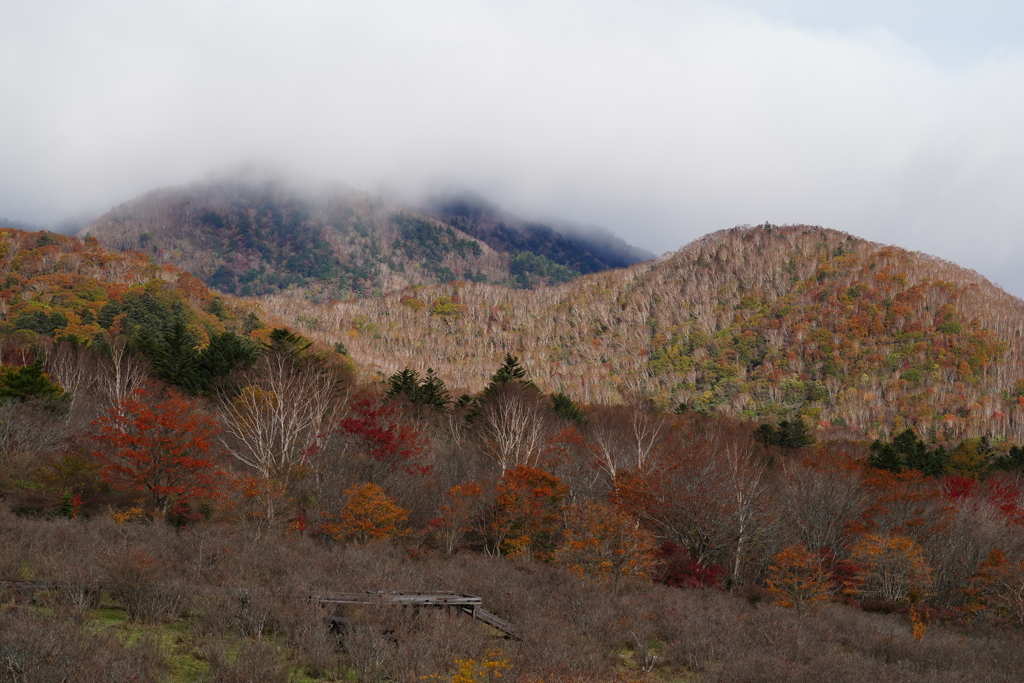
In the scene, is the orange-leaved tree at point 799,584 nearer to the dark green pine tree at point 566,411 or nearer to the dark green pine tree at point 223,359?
the dark green pine tree at point 566,411

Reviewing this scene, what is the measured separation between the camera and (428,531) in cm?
2642

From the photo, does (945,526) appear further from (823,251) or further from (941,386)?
(823,251)

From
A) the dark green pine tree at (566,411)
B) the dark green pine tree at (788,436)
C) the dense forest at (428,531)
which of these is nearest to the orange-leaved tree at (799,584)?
the dense forest at (428,531)

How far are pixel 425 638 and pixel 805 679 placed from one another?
7.95m

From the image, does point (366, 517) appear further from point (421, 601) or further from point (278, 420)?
point (421, 601)

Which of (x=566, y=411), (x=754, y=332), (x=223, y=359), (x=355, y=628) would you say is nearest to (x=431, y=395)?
(x=566, y=411)

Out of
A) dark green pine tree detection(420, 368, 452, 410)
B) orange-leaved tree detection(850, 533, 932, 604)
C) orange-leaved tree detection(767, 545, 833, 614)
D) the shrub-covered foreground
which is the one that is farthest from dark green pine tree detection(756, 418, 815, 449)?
the shrub-covered foreground

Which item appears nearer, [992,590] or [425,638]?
[425,638]

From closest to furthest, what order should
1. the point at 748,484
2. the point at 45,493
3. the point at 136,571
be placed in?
the point at 136,571 → the point at 45,493 → the point at 748,484

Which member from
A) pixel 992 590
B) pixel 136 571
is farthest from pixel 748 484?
pixel 136 571

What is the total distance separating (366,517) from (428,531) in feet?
14.5

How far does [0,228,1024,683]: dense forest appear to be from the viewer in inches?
428

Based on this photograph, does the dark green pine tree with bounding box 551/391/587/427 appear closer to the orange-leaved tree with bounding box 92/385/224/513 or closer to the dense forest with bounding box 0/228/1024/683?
the dense forest with bounding box 0/228/1024/683

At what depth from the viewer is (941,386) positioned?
90.4 m
